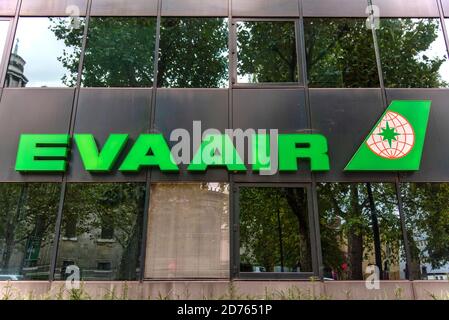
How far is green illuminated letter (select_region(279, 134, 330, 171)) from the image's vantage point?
8.68 m

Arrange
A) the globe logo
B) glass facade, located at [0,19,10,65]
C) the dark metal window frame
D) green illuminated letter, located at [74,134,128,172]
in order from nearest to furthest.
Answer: the dark metal window frame
green illuminated letter, located at [74,134,128,172]
the globe logo
glass facade, located at [0,19,10,65]

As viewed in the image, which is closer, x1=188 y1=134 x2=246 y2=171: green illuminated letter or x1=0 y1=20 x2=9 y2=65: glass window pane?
x1=188 y1=134 x2=246 y2=171: green illuminated letter

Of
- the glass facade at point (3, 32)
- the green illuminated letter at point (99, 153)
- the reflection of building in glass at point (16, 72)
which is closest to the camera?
the green illuminated letter at point (99, 153)

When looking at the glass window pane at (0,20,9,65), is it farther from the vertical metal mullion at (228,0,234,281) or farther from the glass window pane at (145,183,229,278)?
the vertical metal mullion at (228,0,234,281)

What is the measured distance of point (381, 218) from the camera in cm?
852

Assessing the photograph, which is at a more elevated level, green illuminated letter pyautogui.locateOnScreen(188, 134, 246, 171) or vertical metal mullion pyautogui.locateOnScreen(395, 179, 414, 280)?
green illuminated letter pyautogui.locateOnScreen(188, 134, 246, 171)

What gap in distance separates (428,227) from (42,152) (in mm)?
8675

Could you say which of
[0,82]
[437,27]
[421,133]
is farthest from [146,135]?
[437,27]

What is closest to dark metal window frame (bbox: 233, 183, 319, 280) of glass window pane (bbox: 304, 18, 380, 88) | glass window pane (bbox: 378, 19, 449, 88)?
glass window pane (bbox: 304, 18, 380, 88)

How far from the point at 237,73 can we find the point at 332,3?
10.5 ft

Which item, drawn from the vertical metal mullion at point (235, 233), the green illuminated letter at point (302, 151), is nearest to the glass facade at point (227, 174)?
the vertical metal mullion at point (235, 233)

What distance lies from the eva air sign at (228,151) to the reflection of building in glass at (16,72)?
1.53m

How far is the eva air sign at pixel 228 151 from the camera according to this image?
8.67 meters

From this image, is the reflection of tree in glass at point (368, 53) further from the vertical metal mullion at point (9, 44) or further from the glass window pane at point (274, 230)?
the vertical metal mullion at point (9, 44)
